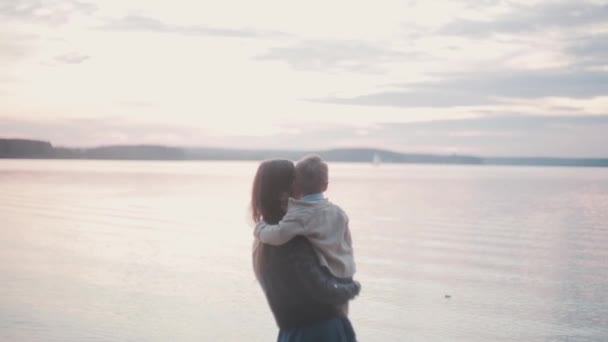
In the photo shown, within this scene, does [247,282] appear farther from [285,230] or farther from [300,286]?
[285,230]

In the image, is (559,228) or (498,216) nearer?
(559,228)

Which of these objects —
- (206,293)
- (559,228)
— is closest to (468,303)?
(206,293)

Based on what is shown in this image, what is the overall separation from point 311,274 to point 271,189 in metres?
0.38

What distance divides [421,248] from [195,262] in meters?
5.50

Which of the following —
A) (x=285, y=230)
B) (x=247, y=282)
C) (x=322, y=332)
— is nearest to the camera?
(x=285, y=230)

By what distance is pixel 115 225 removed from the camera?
21.3m

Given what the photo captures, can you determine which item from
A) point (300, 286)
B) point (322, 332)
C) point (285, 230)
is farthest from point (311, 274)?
point (322, 332)

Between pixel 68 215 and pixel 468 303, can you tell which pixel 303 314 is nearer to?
pixel 468 303

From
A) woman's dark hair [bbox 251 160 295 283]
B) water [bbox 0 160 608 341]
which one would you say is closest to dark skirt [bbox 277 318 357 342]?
woman's dark hair [bbox 251 160 295 283]

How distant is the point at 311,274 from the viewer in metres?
3.11

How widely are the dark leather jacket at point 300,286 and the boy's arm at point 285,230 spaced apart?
53 millimetres

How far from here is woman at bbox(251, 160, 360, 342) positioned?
123 inches

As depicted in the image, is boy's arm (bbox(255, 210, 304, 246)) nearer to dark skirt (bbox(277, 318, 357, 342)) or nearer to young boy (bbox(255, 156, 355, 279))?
young boy (bbox(255, 156, 355, 279))

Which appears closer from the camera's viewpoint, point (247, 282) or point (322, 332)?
point (322, 332)
